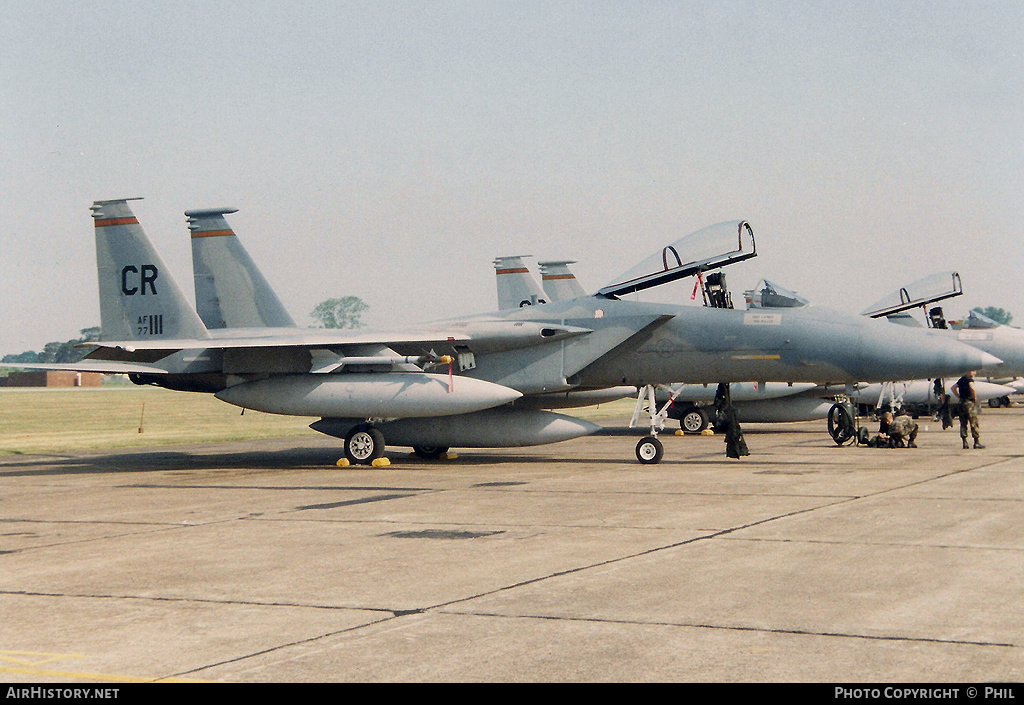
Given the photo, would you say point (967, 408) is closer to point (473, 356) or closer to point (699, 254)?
point (699, 254)

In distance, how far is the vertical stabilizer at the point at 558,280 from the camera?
102 feet

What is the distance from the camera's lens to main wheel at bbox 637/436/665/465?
16312 millimetres

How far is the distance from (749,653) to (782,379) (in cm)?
1207

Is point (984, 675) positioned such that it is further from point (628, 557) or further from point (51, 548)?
point (51, 548)

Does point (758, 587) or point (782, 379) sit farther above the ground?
point (782, 379)

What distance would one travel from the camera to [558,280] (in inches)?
1223

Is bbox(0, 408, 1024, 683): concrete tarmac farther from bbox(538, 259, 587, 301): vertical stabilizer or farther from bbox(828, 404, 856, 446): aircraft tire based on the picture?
bbox(538, 259, 587, 301): vertical stabilizer

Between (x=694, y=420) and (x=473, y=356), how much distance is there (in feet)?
32.7

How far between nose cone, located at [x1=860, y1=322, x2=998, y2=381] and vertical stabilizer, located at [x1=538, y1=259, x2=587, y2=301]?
602 inches

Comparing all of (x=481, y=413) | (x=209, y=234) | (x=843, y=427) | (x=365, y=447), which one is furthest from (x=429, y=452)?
(x=843, y=427)

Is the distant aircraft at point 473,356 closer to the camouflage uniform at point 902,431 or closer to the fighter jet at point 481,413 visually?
the fighter jet at point 481,413

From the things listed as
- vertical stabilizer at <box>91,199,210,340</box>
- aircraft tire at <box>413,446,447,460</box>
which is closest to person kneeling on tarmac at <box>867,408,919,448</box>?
aircraft tire at <box>413,446,447,460</box>

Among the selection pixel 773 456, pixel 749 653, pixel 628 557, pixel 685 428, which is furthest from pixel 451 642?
pixel 685 428

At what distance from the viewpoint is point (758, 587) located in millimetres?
6465
